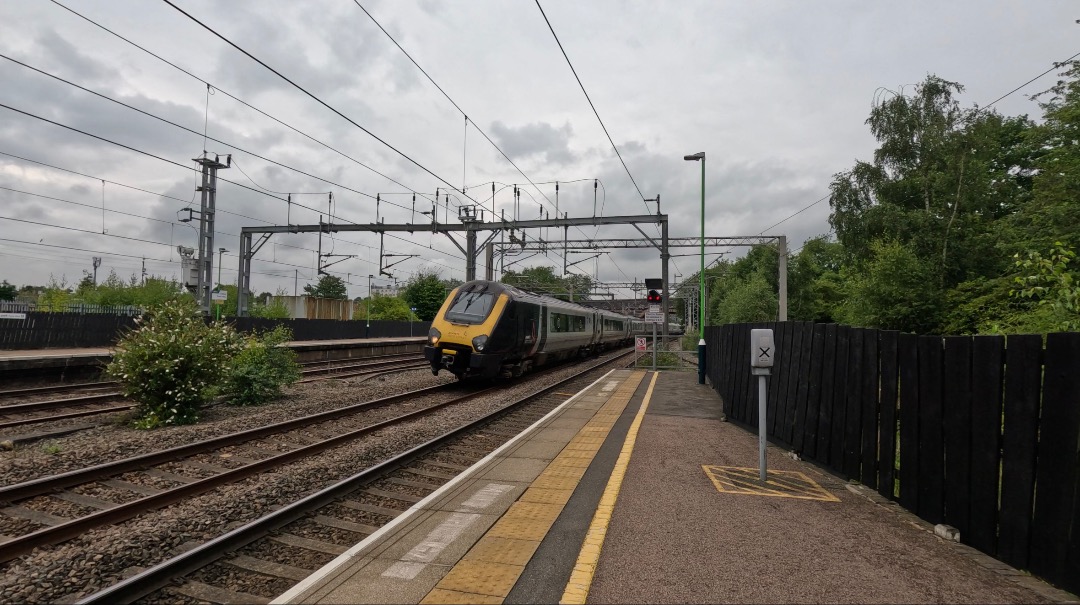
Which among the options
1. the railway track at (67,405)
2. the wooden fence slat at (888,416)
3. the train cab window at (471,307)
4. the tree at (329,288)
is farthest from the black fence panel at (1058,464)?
the tree at (329,288)

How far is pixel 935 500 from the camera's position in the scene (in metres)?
4.77

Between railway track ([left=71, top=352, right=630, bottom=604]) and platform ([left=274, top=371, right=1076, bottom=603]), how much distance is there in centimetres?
58

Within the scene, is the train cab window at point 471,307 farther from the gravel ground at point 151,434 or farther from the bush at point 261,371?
the bush at point 261,371

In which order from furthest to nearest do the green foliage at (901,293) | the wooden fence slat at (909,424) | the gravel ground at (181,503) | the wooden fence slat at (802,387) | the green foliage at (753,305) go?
the green foliage at (753,305), the green foliage at (901,293), the wooden fence slat at (802,387), the wooden fence slat at (909,424), the gravel ground at (181,503)

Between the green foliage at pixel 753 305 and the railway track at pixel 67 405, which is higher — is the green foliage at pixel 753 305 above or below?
above

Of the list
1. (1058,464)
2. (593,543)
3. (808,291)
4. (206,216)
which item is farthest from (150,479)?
(808,291)

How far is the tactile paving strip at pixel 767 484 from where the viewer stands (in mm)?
5781

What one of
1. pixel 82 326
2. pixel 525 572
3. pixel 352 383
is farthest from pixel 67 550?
pixel 82 326

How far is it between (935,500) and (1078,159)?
19.9 m

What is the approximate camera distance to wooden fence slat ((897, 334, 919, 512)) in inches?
199

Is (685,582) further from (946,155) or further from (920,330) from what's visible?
(946,155)

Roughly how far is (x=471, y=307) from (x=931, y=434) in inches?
459

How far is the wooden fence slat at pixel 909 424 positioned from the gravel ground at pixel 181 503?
591 centimetres

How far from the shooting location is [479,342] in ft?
47.5
